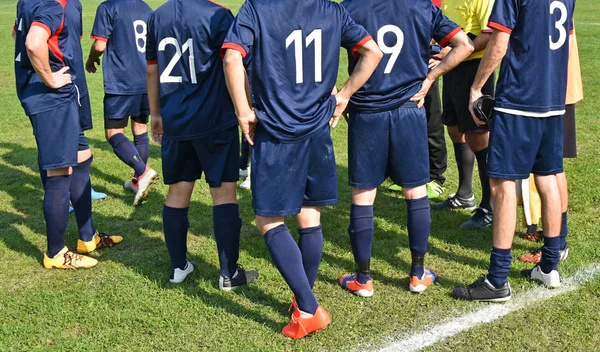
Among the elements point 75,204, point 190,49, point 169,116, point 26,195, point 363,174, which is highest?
point 190,49

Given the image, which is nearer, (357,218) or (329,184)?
(329,184)

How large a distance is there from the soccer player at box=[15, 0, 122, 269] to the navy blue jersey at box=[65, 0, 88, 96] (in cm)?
2

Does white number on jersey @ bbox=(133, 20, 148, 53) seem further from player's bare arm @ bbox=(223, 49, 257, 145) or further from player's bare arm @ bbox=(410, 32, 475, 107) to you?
player's bare arm @ bbox=(410, 32, 475, 107)

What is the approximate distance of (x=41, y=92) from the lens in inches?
190

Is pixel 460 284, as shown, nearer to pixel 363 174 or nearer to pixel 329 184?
pixel 363 174

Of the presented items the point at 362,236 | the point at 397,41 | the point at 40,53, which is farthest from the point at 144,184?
the point at 397,41

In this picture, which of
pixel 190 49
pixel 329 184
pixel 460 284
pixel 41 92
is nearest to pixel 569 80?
pixel 460 284

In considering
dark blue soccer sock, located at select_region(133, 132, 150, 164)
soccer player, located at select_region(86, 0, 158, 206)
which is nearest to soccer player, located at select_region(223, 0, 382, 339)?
soccer player, located at select_region(86, 0, 158, 206)

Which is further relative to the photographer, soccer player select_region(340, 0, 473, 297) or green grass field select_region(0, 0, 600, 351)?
soccer player select_region(340, 0, 473, 297)

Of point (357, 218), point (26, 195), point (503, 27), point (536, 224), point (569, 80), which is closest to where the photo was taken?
point (503, 27)

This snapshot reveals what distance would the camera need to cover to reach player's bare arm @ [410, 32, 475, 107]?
13.3 ft

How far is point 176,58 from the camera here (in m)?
4.20

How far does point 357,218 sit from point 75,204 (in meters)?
2.46

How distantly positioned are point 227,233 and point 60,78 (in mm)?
1743
